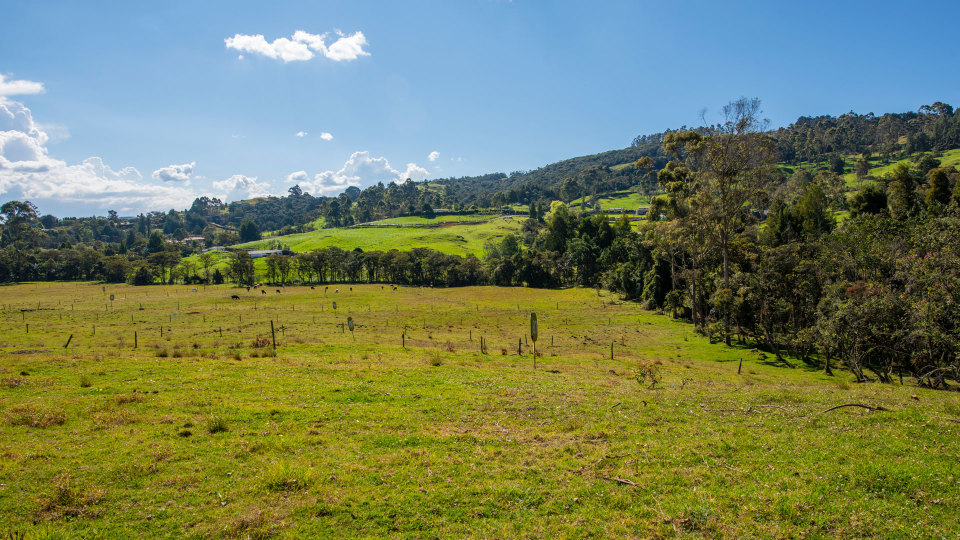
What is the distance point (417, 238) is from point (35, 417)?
157407 mm

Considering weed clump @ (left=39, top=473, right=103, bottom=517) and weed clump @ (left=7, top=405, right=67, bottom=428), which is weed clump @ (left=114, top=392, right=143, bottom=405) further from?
weed clump @ (left=39, top=473, right=103, bottom=517)

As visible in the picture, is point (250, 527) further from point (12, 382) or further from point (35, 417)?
point (12, 382)

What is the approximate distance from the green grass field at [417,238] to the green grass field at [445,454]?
126 meters

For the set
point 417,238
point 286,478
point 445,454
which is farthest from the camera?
point 417,238

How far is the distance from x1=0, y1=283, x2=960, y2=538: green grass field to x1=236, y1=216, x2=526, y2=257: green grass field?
126 metres

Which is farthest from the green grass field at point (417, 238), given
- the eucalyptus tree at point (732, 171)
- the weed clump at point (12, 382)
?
the weed clump at point (12, 382)

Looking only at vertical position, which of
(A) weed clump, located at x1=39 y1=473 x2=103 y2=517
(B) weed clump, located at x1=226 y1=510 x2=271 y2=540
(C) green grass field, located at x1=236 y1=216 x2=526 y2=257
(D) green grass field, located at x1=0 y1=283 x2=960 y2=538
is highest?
(C) green grass field, located at x1=236 y1=216 x2=526 y2=257

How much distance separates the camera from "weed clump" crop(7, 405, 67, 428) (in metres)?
13.0

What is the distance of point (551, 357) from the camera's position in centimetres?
3259

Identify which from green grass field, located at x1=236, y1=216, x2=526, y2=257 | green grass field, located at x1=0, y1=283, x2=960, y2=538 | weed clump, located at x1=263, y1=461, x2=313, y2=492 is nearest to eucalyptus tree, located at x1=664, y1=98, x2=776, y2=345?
green grass field, located at x1=0, y1=283, x2=960, y2=538

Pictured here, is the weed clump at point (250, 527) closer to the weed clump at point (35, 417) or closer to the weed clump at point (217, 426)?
the weed clump at point (217, 426)

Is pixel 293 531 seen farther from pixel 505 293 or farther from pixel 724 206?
pixel 505 293

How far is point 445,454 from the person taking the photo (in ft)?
38.8

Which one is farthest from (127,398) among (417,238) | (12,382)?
(417,238)
